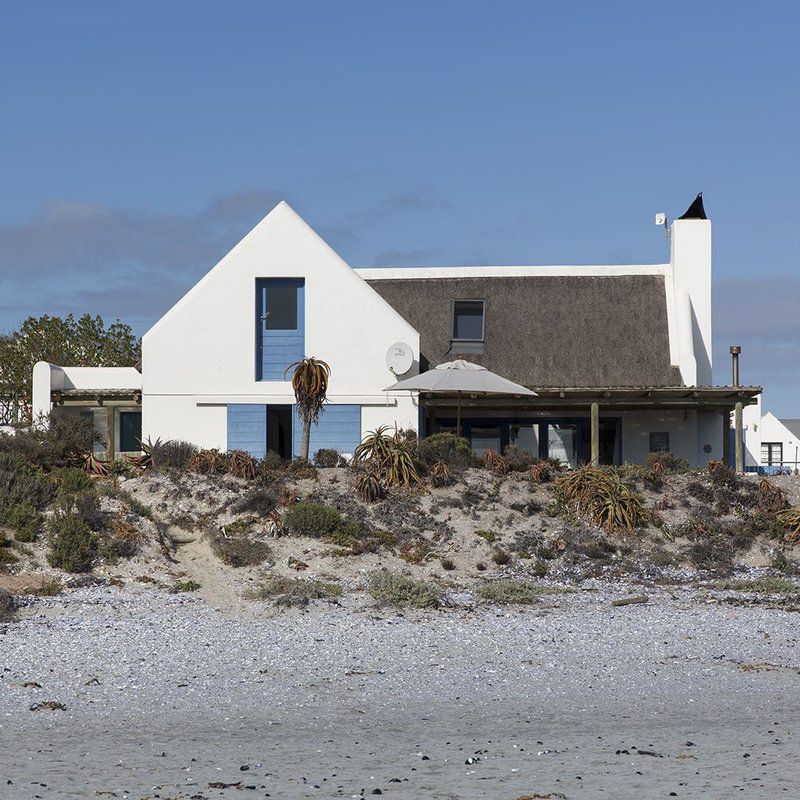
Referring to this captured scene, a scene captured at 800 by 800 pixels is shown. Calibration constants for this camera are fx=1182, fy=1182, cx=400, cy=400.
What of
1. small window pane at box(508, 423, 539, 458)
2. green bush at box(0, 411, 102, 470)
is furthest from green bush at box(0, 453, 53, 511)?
small window pane at box(508, 423, 539, 458)

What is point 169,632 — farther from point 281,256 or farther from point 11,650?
point 281,256

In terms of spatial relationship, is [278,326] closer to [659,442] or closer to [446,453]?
[446,453]

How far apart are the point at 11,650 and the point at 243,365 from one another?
527 inches

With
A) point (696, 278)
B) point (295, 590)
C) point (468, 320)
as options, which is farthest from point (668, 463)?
point (295, 590)

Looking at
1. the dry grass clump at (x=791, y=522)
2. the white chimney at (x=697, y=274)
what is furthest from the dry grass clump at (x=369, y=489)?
the white chimney at (x=697, y=274)

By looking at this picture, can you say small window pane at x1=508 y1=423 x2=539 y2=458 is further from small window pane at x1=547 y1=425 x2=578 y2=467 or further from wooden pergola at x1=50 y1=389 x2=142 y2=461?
wooden pergola at x1=50 y1=389 x2=142 y2=461

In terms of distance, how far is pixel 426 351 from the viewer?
29234 millimetres


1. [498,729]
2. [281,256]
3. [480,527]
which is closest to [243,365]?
[281,256]

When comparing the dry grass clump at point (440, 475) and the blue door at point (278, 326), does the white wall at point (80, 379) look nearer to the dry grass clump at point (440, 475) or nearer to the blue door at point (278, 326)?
the blue door at point (278, 326)

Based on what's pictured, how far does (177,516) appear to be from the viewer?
20391mm

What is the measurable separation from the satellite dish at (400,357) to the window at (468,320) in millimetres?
3804

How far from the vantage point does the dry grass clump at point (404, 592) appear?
1611 cm

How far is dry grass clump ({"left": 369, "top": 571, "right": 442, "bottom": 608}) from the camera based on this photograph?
16.1 m

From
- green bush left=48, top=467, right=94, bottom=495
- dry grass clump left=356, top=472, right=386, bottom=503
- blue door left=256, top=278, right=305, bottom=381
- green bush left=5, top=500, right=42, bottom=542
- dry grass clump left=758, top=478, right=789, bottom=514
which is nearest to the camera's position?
green bush left=5, top=500, right=42, bottom=542
